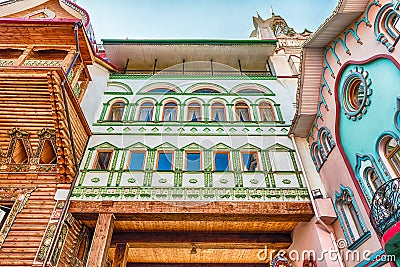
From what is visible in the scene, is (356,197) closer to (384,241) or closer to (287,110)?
(384,241)

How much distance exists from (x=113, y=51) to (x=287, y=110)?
9.62 meters

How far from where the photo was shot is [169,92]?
13.8 meters

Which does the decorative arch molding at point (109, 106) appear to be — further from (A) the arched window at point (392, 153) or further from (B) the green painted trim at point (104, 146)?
(A) the arched window at point (392, 153)

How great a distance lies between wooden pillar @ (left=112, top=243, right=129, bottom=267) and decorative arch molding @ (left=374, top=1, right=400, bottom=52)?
10019 millimetres

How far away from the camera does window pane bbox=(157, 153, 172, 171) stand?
10633mm

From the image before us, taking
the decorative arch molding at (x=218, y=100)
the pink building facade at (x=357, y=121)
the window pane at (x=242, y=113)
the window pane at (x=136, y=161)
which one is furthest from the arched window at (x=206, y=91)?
the pink building facade at (x=357, y=121)

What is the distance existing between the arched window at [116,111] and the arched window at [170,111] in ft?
6.17

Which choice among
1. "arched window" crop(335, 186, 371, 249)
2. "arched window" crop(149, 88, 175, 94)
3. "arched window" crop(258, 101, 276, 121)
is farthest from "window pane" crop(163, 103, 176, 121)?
"arched window" crop(335, 186, 371, 249)

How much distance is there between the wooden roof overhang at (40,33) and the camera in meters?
9.93

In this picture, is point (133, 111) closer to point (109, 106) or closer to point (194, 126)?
point (109, 106)

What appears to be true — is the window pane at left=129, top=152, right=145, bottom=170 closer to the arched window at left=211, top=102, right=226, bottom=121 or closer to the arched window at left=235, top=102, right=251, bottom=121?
the arched window at left=211, top=102, right=226, bottom=121

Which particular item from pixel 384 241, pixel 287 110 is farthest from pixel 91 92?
pixel 384 241

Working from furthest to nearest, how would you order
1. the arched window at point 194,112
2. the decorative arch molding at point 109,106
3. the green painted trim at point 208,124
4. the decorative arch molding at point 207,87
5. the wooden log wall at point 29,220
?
the decorative arch molding at point 207,87 < the arched window at point 194,112 < the decorative arch molding at point 109,106 < the green painted trim at point 208,124 < the wooden log wall at point 29,220

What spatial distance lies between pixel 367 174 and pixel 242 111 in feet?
20.7
